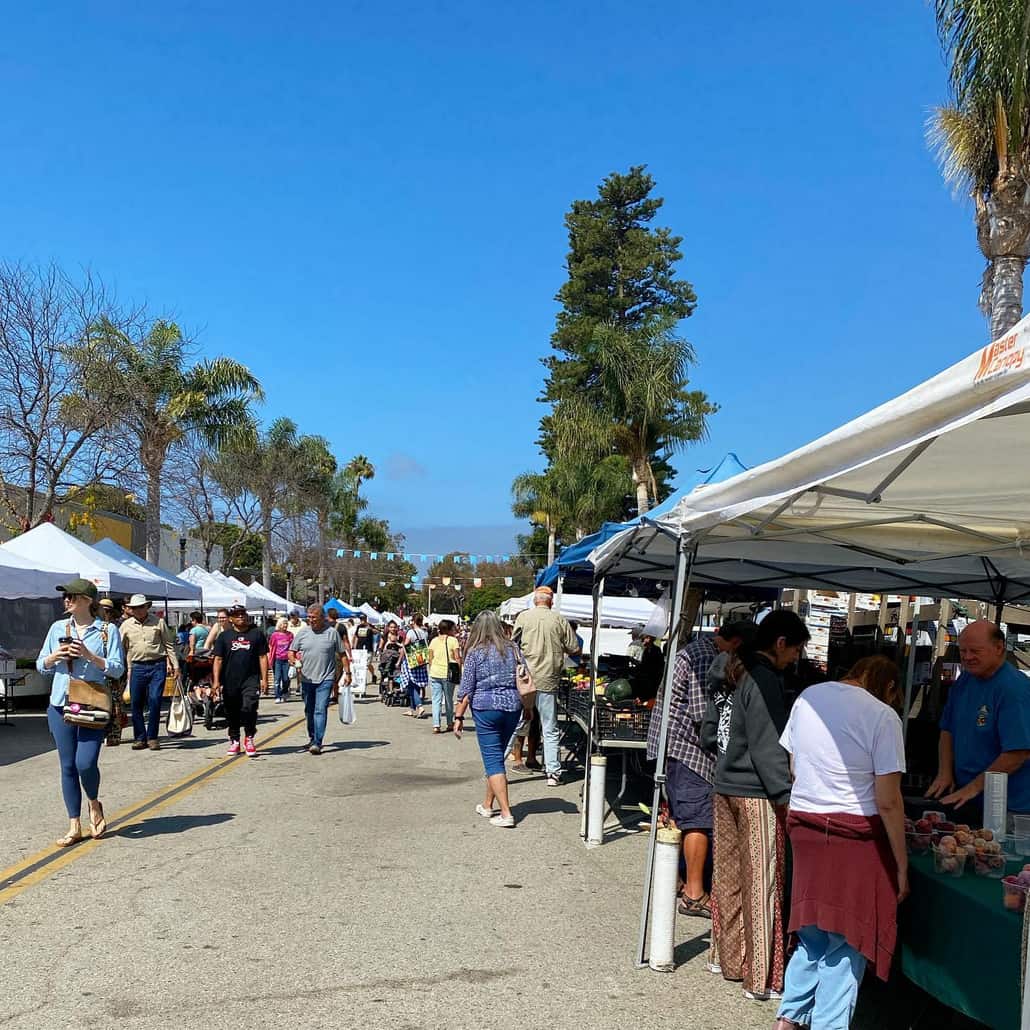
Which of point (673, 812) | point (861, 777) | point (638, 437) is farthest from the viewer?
point (638, 437)

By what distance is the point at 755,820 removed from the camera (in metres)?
5.36

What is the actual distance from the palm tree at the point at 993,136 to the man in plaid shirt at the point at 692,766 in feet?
31.2

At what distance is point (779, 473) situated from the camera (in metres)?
4.70

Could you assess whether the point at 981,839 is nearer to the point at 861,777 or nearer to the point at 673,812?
the point at 861,777

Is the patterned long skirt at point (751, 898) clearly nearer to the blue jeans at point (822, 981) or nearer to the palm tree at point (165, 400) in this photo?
the blue jeans at point (822, 981)

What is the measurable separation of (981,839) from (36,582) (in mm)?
15493

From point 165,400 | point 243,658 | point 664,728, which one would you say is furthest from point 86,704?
point 165,400

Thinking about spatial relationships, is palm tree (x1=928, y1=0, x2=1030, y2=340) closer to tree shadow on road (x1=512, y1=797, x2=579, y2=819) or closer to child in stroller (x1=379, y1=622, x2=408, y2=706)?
tree shadow on road (x1=512, y1=797, x2=579, y2=819)

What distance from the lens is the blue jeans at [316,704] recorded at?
1320 cm

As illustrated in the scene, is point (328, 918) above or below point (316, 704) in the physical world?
below

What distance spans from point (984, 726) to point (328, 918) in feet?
12.7

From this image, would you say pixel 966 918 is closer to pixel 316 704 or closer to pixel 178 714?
pixel 316 704

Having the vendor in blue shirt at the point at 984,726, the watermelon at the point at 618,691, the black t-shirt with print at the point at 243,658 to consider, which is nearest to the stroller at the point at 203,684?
the black t-shirt with print at the point at 243,658

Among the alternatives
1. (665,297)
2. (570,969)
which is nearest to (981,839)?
(570,969)
